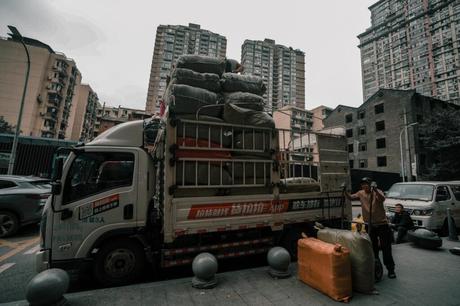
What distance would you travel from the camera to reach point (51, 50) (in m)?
46.3

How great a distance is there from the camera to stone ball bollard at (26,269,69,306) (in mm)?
2787

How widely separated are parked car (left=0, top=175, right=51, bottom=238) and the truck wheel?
5.21 meters

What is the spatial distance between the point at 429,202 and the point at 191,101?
27.3 feet

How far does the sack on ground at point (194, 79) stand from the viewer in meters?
4.71

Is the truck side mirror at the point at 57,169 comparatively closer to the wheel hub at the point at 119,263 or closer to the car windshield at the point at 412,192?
the wheel hub at the point at 119,263

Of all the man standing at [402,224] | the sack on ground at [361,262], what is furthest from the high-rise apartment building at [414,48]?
the sack on ground at [361,262]

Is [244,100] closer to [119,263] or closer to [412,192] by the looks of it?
[119,263]

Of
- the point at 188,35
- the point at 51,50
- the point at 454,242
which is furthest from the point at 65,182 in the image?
the point at 188,35

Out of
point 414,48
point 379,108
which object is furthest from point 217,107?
point 414,48

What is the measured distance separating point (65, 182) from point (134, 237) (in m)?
1.46

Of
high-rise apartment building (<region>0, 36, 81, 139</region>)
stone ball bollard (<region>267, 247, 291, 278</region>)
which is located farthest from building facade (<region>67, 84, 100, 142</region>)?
stone ball bollard (<region>267, 247, 291, 278</region>)

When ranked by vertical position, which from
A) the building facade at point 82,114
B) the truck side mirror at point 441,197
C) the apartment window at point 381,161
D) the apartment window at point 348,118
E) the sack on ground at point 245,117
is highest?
the building facade at point 82,114

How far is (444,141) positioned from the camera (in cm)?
2541

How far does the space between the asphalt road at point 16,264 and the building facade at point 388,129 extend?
3161 cm
